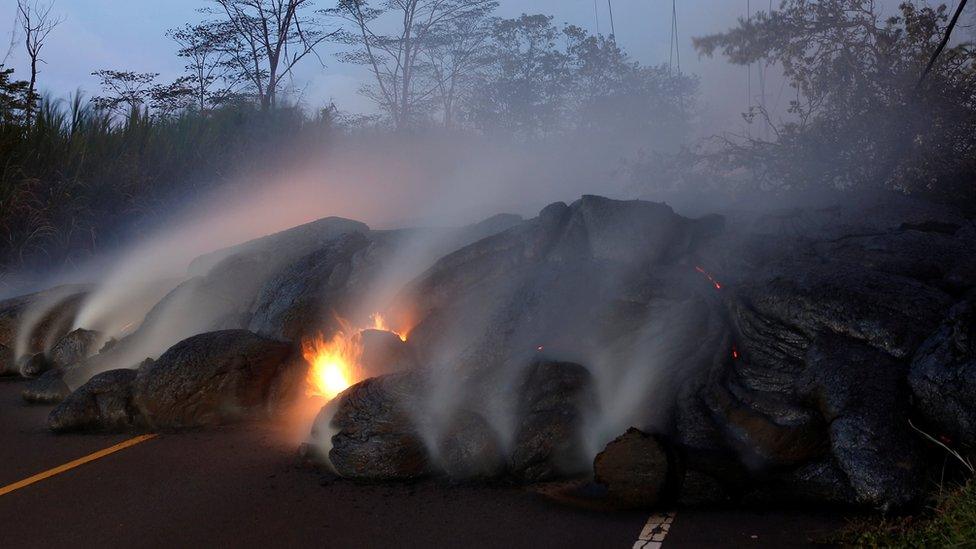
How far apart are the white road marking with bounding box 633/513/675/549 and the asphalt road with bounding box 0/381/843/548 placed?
0.05 m

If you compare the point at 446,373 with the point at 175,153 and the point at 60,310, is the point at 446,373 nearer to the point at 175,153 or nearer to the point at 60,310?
the point at 60,310

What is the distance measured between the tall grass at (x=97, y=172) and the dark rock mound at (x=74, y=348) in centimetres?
391

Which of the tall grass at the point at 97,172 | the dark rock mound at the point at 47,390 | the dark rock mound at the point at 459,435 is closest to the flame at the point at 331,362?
the dark rock mound at the point at 459,435

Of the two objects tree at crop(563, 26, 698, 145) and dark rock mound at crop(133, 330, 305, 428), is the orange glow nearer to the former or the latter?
dark rock mound at crop(133, 330, 305, 428)

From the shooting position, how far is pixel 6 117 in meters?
15.0

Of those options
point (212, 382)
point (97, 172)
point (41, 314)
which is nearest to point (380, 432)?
point (212, 382)

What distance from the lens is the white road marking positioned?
4391 mm

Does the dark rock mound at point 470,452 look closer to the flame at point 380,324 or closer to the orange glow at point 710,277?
the flame at point 380,324

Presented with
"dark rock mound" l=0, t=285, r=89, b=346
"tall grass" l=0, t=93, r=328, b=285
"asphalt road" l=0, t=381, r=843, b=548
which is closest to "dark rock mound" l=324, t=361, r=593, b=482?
"asphalt road" l=0, t=381, r=843, b=548

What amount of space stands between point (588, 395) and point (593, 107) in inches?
888

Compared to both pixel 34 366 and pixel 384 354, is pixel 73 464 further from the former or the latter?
pixel 34 366

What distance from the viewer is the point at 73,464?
626 cm

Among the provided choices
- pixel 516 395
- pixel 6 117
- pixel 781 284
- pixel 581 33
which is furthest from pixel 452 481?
pixel 581 33

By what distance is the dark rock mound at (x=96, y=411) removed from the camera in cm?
729
